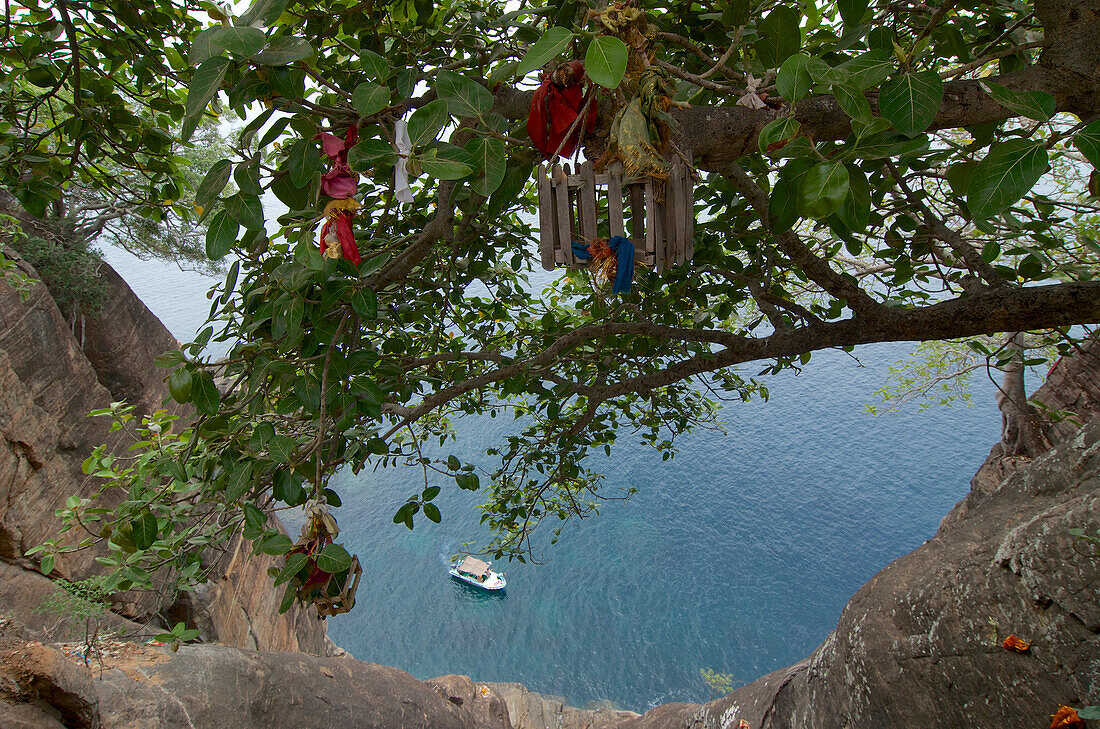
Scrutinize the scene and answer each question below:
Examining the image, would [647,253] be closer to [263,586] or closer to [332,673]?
[332,673]

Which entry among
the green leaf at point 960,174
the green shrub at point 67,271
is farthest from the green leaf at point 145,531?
the green shrub at point 67,271

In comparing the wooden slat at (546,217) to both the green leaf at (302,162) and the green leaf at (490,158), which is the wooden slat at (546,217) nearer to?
the green leaf at (490,158)

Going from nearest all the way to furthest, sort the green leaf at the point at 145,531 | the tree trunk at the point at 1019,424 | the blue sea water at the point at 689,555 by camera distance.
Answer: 1. the green leaf at the point at 145,531
2. the tree trunk at the point at 1019,424
3. the blue sea water at the point at 689,555

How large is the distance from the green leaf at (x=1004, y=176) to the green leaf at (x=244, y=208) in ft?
4.32

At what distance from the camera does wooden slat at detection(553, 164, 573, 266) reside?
136 cm

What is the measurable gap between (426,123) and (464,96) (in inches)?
4.1

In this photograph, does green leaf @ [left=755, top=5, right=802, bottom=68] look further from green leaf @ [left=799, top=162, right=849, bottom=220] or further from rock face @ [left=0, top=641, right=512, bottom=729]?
rock face @ [left=0, top=641, right=512, bottom=729]

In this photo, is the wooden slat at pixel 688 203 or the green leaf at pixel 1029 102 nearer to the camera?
the green leaf at pixel 1029 102

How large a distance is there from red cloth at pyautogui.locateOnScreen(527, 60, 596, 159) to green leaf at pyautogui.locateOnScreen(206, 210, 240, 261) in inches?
26.9

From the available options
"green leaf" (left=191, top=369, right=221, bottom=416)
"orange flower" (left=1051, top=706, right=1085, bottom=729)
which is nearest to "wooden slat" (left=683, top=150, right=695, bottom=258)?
"green leaf" (left=191, top=369, right=221, bottom=416)

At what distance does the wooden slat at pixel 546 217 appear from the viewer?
4.44ft

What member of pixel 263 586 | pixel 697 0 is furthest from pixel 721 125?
pixel 263 586

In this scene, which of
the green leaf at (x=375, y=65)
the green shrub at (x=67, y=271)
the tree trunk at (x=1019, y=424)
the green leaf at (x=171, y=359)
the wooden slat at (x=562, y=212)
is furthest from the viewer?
the green shrub at (x=67, y=271)

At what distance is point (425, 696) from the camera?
166 inches
